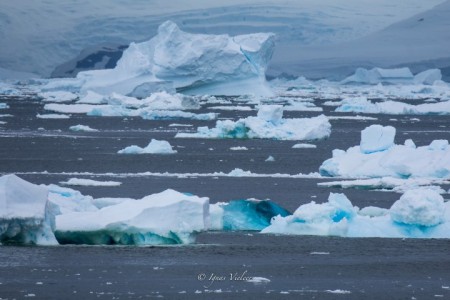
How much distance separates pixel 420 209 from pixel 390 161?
4.59 m

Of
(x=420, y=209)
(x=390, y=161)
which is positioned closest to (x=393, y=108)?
(x=390, y=161)

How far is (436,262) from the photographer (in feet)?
21.4

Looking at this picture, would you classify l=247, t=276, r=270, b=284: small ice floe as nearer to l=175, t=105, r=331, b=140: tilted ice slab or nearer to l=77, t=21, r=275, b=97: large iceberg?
l=175, t=105, r=331, b=140: tilted ice slab

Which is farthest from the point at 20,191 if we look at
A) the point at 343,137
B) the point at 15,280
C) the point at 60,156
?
the point at 343,137

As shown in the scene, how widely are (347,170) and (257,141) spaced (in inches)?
269

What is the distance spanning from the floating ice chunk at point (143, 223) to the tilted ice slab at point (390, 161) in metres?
5.19

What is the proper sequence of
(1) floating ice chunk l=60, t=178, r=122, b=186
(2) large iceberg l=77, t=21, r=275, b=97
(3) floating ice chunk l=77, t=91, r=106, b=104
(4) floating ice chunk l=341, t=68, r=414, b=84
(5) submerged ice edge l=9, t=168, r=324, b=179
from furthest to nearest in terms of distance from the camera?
(4) floating ice chunk l=341, t=68, r=414, b=84, (3) floating ice chunk l=77, t=91, r=106, b=104, (2) large iceberg l=77, t=21, r=275, b=97, (5) submerged ice edge l=9, t=168, r=324, b=179, (1) floating ice chunk l=60, t=178, r=122, b=186

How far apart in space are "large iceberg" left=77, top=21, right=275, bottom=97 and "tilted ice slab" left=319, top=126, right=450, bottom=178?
69.0 feet

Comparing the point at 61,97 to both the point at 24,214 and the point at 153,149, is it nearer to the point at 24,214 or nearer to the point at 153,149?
the point at 153,149

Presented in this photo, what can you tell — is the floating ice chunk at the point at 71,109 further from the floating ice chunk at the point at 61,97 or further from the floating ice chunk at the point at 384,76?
the floating ice chunk at the point at 384,76

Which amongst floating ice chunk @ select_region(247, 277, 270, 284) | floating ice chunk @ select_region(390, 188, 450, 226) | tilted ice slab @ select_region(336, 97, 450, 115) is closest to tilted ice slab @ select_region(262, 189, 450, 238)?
floating ice chunk @ select_region(390, 188, 450, 226)

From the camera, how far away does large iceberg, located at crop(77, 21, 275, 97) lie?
33.9 metres

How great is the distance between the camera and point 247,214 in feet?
26.3

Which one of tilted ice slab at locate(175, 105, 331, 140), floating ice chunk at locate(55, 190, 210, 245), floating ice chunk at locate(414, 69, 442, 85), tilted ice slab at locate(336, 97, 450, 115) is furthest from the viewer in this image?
floating ice chunk at locate(414, 69, 442, 85)
